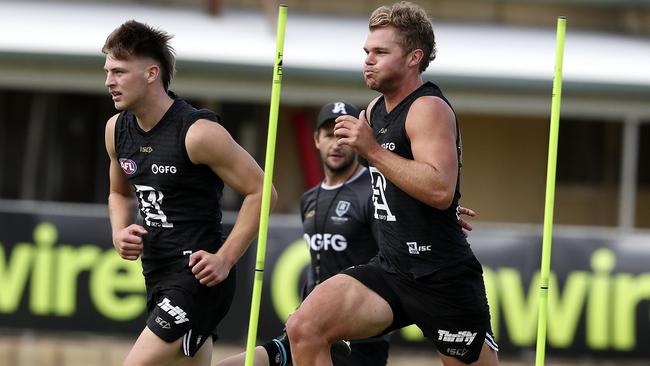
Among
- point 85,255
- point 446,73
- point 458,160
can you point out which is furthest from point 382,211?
point 446,73

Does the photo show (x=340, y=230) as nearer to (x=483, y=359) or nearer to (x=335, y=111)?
(x=335, y=111)

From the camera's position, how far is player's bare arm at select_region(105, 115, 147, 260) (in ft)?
21.5

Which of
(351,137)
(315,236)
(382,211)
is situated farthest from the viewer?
(315,236)

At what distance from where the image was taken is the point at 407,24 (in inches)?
250

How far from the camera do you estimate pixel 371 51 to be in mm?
6336

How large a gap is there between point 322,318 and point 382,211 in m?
0.65

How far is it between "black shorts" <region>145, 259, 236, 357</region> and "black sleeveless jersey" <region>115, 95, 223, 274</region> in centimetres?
9

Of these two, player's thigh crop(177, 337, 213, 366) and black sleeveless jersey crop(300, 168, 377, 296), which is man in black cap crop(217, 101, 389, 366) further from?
player's thigh crop(177, 337, 213, 366)

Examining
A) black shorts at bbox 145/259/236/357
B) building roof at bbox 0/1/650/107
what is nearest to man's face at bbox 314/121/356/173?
black shorts at bbox 145/259/236/357

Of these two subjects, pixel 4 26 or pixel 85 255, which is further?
pixel 4 26

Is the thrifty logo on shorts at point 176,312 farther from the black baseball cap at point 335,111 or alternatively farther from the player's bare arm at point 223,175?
the black baseball cap at point 335,111

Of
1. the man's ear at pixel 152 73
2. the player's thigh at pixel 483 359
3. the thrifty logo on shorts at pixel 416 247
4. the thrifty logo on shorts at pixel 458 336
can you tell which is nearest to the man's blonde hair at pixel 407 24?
the thrifty logo on shorts at pixel 416 247

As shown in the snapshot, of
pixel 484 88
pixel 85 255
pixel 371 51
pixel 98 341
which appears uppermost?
pixel 484 88

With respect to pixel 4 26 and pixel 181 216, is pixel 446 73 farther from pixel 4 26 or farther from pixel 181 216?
pixel 181 216
